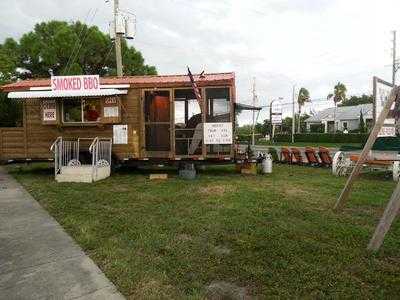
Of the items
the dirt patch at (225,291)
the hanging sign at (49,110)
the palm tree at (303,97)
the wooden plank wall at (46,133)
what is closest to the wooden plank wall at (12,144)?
the wooden plank wall at (46,133)

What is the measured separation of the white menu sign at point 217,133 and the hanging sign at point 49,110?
4895 mm

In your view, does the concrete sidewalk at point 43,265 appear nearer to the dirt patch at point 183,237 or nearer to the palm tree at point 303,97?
the dirt patch at point 183,237

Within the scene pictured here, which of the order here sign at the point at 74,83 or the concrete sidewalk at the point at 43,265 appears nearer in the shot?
the concrete sidewalk at the point at 43,265

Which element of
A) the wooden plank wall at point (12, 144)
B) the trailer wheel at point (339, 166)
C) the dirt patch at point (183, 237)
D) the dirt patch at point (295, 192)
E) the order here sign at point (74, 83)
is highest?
the order here sign at point (74, 83)

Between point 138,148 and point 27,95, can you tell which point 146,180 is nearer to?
point 138,148

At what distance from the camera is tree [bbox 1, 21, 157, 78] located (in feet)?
101

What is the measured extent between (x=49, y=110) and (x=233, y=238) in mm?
10144

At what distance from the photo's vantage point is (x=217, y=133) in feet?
45.7

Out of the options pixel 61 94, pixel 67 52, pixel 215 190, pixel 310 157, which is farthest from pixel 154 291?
pixel 67 52

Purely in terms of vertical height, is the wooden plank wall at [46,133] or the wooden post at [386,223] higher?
the wooden plank wall at [46,133]

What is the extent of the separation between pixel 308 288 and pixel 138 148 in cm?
1063

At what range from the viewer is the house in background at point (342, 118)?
64.9m

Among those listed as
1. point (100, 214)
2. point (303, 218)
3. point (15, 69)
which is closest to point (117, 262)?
point (100, 214)

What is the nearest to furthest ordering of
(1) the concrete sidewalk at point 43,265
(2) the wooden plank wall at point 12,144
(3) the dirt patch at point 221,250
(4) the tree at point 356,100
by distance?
(1) the concrete sidewalk at point 43,265, (3) the dirt patch at point 221,250, (2) the wooden plank wall at point 12,144, (4) the tree at point 356,100
